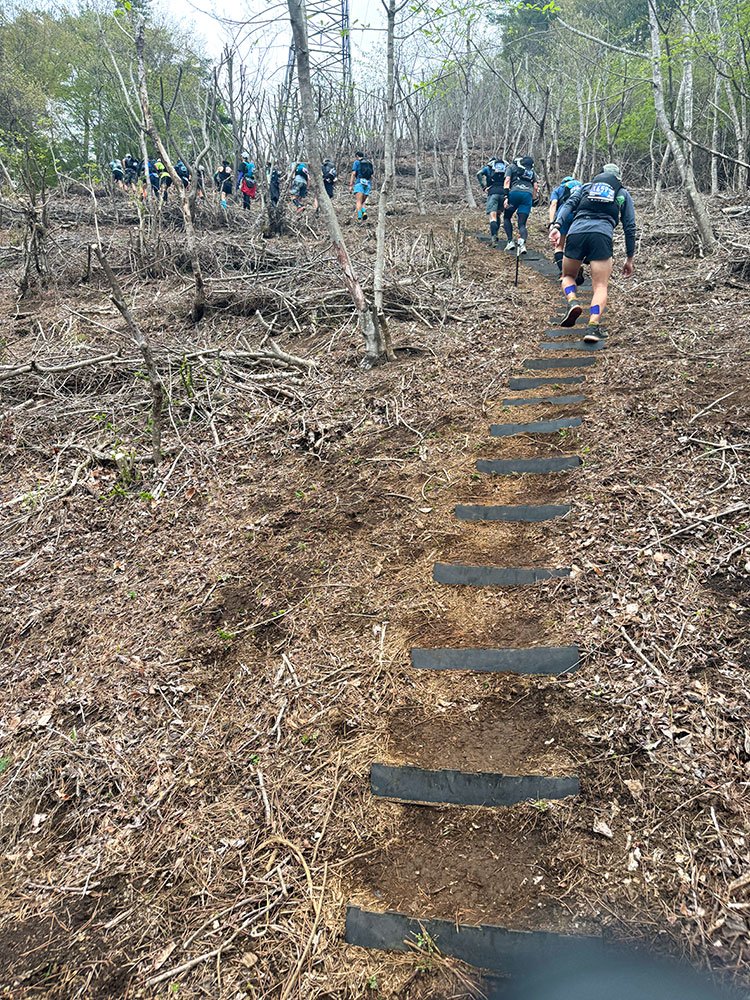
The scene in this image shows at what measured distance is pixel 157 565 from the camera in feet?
14.5

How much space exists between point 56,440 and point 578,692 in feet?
18.0

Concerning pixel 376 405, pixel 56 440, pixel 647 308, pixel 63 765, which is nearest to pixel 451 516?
pixel 376 405

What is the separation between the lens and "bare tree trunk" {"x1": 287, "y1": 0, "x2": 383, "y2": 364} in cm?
546

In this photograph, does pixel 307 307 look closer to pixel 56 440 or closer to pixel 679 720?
pixel 56 440

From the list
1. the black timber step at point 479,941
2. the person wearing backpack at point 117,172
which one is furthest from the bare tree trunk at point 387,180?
the person wearing backpack at point 117,172

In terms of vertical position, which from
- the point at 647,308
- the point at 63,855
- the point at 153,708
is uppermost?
the point at 647,308

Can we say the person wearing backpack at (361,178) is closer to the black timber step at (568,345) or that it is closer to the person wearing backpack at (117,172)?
the person wearing backpack at (117,172)

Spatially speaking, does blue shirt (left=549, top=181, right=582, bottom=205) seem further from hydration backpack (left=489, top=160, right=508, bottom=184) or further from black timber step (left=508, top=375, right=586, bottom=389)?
black timber step (left=508, top=375, right=586, bottom=389)

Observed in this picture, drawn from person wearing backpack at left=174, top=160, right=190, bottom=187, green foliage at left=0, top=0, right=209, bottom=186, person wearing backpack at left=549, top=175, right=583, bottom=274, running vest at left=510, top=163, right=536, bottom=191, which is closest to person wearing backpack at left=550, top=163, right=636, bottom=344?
person wearing backpack at left=549, top=175, right=583, bottom=274

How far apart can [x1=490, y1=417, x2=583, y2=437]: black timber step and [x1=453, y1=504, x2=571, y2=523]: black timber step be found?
1206 millimetres

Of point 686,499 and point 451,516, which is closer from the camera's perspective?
point 686,499

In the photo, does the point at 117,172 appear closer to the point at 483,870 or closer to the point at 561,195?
the point at 561,195

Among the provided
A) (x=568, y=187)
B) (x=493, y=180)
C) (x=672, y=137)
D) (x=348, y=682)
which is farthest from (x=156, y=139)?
(x=672, y=137)

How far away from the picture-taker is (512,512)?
13.5ft
